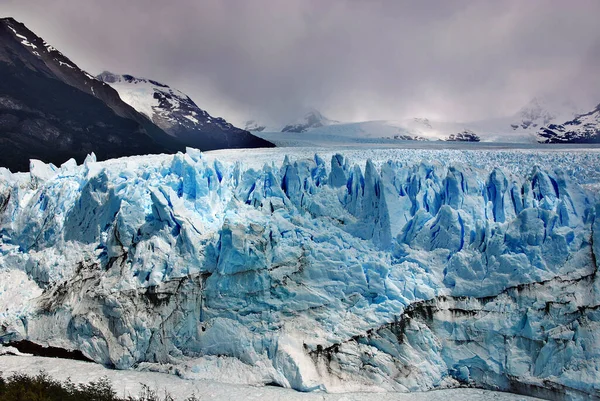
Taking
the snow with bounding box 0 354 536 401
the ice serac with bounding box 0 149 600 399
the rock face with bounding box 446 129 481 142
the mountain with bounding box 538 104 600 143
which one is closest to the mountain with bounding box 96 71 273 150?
the ice serac with bounding box 0 149 600 399

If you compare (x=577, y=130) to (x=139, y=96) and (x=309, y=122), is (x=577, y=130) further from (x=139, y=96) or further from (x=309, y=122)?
(x=139, y=96)

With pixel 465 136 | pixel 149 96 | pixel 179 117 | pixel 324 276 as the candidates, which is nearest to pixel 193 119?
pixel 179 117

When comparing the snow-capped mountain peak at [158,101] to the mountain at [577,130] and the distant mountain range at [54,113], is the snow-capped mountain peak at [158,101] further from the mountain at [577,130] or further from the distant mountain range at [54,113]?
the mountain at [577,130]

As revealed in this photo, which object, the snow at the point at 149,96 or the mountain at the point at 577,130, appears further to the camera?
the mountain at the point at 577,130

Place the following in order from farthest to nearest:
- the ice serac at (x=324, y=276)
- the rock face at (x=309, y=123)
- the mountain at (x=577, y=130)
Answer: the rock face at (x=309, y=123)
the mountain at (x=577, y=130)
the ice serac at (x=324, y=276)

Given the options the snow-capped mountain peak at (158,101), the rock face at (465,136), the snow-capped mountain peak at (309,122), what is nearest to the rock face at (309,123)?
the snow-capped mountain peak at (309,122)
